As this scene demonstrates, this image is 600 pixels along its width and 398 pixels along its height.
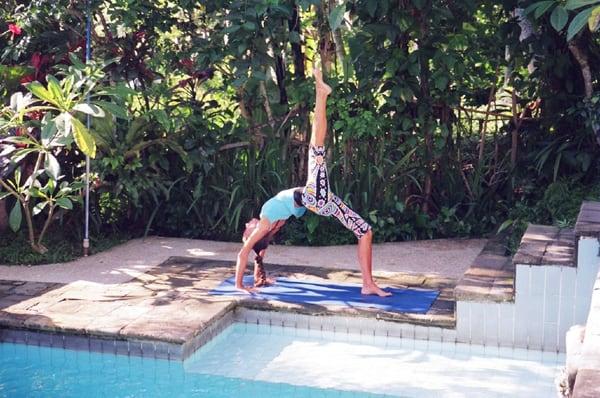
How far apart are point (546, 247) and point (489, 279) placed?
14.8 inches

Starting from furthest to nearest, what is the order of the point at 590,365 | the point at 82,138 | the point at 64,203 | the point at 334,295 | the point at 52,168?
the point at 64,203 → the point at 52,168 → the point at 82,138 → the point at 334,295 → the point at 590,365

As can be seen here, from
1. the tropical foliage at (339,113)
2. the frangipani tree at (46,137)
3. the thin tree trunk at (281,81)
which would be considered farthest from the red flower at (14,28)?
the thin tree trunk at (281,81)

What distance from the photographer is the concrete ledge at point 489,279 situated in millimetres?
5047

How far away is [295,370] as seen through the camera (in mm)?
4824

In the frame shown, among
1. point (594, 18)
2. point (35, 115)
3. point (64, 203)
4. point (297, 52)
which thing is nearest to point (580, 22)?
point (594, 18)

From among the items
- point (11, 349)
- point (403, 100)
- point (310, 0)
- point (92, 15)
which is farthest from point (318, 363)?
point (92, 15)

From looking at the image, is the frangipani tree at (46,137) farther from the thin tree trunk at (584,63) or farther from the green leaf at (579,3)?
the thin tree trunk at (584,63)

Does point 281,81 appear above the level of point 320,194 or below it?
above

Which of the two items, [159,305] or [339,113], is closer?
[159,305]

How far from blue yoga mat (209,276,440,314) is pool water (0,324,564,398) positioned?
0.69ft

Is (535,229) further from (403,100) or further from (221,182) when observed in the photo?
(221,182)

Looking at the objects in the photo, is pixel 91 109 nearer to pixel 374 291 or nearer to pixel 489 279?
pixel 374 291

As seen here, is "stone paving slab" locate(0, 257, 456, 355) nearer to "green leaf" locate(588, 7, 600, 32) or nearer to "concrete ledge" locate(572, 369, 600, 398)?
"green leaf" locate(588, 7, 600, 32)

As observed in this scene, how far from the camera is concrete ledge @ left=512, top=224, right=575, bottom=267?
496 cm
